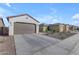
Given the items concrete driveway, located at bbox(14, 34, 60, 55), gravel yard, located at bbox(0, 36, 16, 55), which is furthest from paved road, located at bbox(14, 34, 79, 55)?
gravel yard, located at bbox(0, 36, 16, 55)

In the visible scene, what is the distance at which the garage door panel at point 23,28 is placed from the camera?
4811 mm

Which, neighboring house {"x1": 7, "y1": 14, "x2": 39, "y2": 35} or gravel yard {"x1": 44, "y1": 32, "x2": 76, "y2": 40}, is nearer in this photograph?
neighboring house {"x1": 7, "y1": 14, "x2": 39, "y2": 35}

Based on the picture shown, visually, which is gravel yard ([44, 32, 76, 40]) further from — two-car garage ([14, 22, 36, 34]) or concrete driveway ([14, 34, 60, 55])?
two-car garage ([14, 22, 36, 34])

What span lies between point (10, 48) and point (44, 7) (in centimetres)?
140

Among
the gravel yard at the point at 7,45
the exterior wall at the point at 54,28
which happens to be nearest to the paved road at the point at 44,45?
the gravel yard at the point at 7,45

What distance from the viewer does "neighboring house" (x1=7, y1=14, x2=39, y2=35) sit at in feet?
15.0

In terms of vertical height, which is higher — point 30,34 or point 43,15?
point 43,15

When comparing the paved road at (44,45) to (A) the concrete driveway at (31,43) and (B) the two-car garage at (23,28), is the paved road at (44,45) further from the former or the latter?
(B) the two-car garage at (23,28)

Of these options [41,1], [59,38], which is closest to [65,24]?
[59,38]

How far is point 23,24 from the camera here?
15.9 feet

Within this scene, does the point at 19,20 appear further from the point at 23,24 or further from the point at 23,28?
the point at 23,28

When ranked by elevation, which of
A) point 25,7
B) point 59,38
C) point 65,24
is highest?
point 25,7

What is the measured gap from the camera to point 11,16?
14.8 feet
